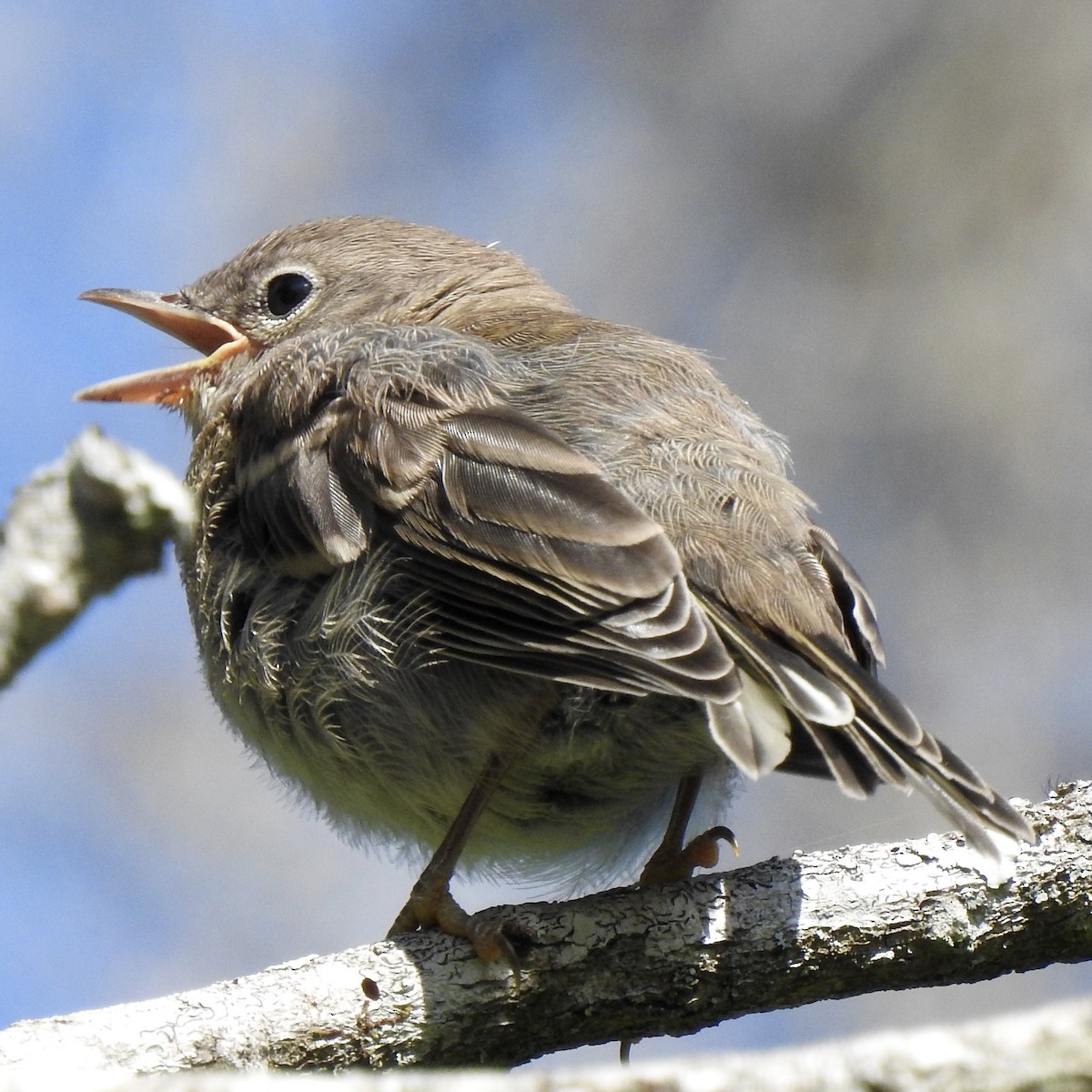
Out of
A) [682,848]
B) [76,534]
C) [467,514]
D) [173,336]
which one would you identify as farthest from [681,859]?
[76,534]

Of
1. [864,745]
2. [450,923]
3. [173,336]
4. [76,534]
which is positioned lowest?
[76,534]

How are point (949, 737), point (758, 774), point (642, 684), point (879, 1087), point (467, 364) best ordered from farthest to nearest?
point (949, 737) < point (467, 364) < point (642, 684) < point (758, 774) < point (879, 1087)

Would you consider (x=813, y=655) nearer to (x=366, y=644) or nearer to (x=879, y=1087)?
(x=366, y=644)

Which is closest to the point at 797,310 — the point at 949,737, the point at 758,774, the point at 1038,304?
the point at 1038,304

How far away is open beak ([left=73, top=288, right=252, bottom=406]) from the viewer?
5.25 meters

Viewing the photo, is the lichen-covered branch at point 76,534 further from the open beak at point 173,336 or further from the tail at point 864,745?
the open beak at point 173,336

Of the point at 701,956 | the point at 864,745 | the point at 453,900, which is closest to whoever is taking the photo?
the point at 864,745

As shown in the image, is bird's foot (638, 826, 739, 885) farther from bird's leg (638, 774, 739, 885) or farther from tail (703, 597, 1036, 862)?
tail (703, 597, 1036, 862)

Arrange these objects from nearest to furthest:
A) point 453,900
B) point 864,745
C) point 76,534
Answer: point 76,534
point 864,745
point 453,900

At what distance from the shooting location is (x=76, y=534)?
110 centimetres

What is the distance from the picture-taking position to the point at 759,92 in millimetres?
9094

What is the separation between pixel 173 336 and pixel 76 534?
5003 mm

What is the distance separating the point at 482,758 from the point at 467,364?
126 centimetres

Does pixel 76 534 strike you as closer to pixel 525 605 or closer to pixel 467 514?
pixel 525 605
